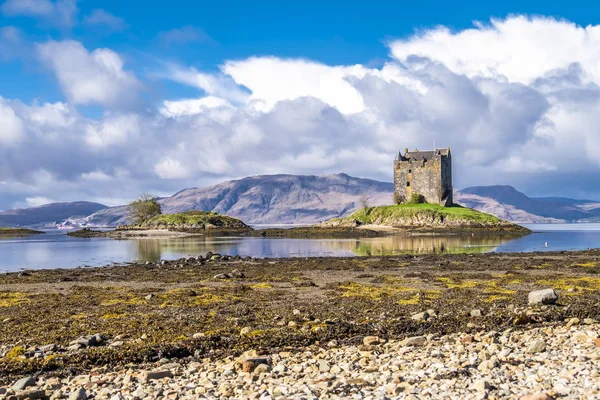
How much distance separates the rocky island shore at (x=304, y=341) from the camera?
9.91 meters

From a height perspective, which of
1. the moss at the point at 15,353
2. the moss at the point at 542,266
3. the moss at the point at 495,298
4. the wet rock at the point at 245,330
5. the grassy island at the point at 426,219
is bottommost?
the moss at the point at 542,266

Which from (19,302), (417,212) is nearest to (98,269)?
(19,302)

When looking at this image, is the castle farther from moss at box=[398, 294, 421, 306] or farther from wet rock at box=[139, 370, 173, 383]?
wet rock at box=[139, 370, 173, 383]

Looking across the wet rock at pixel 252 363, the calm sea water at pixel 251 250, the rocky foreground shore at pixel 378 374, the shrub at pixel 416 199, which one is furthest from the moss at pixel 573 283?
the shrub at pixel 416 199

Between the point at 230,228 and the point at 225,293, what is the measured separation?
129630 mm

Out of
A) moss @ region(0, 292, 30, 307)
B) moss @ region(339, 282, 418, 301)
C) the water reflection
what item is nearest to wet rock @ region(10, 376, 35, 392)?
moss @ region(0, 292, 30, 307)

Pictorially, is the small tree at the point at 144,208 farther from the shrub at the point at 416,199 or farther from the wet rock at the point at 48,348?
the wet rock at the point at 48,348

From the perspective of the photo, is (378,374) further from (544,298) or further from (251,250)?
(251,250)

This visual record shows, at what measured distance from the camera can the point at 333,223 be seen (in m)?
136

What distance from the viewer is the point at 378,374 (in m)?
10.5

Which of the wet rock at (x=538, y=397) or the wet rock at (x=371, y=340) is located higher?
the wet rock at (x=538, y=397)

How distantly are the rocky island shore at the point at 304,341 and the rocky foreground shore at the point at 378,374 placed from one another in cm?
4

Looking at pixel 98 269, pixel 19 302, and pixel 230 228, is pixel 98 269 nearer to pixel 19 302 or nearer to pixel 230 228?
pixel 19 302

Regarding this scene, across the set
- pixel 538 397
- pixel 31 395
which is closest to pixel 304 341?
pixel 31 395
